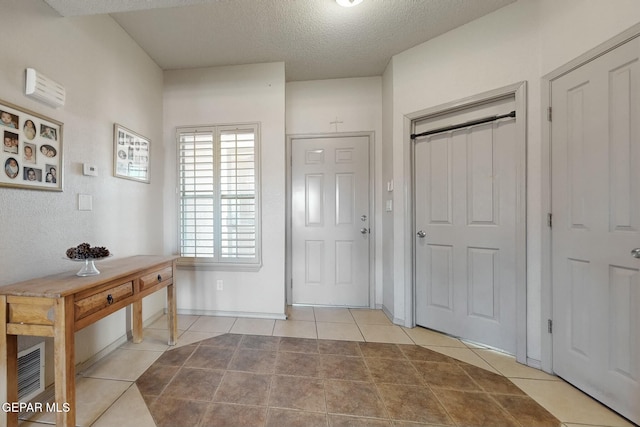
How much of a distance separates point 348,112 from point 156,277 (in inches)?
101

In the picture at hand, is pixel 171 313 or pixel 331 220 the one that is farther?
pixel 331 220

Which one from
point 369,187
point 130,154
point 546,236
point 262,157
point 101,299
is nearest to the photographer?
point 101,299

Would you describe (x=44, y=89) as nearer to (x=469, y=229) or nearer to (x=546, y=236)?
(x=469, y=229)

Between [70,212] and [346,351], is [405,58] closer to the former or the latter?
[346,351]

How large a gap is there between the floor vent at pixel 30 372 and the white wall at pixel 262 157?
1293mm

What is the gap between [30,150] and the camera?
4.74 feet

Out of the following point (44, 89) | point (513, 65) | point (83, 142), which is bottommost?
point (83, 142)

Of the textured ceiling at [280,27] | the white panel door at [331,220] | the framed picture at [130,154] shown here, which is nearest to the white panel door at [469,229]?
the white panel door at [331,220]

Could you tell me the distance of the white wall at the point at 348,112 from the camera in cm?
297

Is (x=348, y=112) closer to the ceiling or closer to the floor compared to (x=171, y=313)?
closer to the ceiling

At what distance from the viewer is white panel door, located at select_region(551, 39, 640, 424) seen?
1350 mm

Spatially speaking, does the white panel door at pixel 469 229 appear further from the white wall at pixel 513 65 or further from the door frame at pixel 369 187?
the door frame at pixel 369 187

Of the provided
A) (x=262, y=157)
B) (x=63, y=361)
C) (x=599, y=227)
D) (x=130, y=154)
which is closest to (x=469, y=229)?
(x=599, y=227)

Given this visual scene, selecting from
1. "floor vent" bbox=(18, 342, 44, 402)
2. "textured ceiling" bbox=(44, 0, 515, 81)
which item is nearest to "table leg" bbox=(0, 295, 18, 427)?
"floor vent" bbox=(18, 342, 44, 402)
